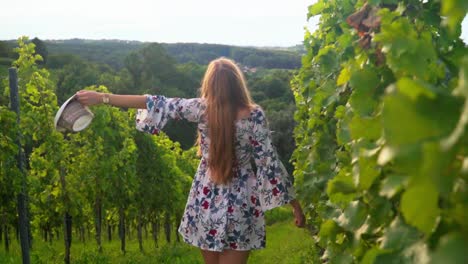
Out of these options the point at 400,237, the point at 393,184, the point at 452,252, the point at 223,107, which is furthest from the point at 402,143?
the point at 223,107

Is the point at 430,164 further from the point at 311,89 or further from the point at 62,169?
the point at 62,169

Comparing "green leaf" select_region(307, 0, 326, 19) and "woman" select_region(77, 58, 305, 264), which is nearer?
"woman" select_region(77, 58, 305, 264)

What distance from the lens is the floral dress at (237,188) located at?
3.86 meters

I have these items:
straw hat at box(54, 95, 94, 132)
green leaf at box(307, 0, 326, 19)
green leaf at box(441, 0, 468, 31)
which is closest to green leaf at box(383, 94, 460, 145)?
green leaf at box(441, 0, 468, 31)

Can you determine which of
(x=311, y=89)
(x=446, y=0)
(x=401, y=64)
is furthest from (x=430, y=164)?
(x=311, y=89)

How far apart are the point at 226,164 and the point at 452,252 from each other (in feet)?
10.4

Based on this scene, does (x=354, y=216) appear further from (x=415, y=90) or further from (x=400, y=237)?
(x=415, y=90)

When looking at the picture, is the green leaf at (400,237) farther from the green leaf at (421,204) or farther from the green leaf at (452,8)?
the green leaf at (452,8)

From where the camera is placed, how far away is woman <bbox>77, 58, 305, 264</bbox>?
3.81 metres

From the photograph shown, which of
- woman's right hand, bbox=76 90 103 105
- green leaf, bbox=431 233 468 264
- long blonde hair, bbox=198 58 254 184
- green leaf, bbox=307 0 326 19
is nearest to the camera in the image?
green leaf, bbox=431 233 468 264

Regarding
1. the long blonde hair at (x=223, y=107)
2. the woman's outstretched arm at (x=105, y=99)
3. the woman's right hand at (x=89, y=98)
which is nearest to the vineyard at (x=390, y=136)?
the long blonde hair at (x=223, y=107)

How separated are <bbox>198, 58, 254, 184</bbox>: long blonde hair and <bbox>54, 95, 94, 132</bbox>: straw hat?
0.80 metres

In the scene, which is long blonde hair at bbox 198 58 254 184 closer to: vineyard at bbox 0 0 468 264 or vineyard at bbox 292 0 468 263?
vineyard at bbox 0 0 468 264

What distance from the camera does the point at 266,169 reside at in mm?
3869
